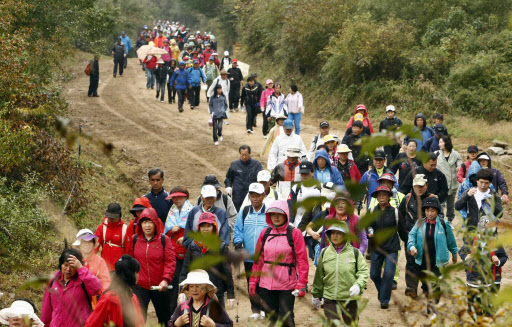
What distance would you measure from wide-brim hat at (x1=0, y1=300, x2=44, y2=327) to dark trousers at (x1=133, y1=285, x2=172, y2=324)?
1.76 metres

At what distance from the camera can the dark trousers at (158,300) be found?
25.3ft

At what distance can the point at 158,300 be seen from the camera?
7.91 metres

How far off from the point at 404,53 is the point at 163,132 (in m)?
9.73

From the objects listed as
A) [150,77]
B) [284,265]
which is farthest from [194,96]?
[284,265]

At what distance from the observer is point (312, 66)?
3002 cm

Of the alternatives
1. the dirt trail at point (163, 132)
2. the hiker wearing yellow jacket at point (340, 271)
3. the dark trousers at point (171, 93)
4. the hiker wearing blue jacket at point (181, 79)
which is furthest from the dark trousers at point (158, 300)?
the dark trousers at point (171, 93)

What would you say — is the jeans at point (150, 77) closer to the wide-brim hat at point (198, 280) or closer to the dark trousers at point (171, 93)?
the dark trousers at point (171, 93)

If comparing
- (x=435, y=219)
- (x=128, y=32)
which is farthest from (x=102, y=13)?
(x=435, y=219)

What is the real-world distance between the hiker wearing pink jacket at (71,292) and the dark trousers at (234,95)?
19.1 meters

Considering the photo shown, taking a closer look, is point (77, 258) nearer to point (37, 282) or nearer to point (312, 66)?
point (37, 282)

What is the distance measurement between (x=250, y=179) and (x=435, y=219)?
3.80 meters

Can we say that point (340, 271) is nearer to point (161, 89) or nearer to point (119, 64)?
point (161, 89)

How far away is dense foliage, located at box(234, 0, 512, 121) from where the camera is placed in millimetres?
21844

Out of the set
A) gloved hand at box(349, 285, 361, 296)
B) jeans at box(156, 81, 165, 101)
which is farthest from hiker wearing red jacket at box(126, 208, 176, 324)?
jeans at box(156, 81, 165, 101)
